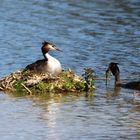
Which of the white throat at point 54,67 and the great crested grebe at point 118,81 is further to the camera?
the great crested grebe at point 118,81

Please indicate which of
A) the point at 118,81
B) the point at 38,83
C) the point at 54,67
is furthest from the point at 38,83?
the point at 118,81

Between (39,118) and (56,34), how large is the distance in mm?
17607

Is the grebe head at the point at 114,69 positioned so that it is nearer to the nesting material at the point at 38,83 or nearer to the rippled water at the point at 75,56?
the rippled water at the point at 75,56

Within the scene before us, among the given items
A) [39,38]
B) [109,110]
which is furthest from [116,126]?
[39,38]

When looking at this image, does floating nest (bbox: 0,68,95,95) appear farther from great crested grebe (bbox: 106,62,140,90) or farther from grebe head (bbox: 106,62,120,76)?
grebe head (bbox: 106,62,120,76)

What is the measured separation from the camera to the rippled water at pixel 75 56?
1972 centimetres

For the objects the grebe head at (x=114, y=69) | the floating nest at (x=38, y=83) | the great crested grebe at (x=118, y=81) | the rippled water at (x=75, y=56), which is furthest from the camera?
the grebe head at (x=114, y=69)

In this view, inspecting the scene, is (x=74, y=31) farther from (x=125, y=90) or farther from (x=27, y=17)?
(x=125, y=90)

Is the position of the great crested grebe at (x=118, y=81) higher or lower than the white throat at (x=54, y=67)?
lower

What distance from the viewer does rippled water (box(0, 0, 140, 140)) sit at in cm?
1972

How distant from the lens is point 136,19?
41.9 metres

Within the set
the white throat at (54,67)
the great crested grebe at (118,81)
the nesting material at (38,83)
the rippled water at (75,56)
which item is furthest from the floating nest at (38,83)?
the great crested grebe at (118,81)

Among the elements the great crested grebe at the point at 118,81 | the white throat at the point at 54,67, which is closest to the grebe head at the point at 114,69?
the great crested grebe at the point at 118,81

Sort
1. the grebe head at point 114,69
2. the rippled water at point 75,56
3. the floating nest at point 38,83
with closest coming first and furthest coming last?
the rippled water at point 75,56 → the floating nest at point 38,83 → the grebe head at point 114,69
